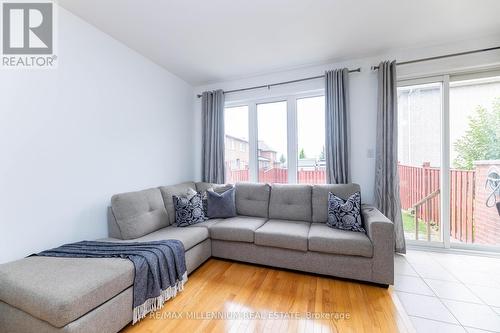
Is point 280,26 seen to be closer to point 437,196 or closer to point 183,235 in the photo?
point 183,235

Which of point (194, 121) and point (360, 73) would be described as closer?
point (360, 73)

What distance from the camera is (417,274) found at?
2.26 meters

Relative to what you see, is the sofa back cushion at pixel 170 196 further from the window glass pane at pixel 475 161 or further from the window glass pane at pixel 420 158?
the window glass pane at pixel 475 161

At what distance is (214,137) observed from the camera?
366 centimetres

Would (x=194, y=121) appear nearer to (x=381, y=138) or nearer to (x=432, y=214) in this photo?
(x=381, y=138)

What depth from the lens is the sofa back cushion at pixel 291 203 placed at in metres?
2.82

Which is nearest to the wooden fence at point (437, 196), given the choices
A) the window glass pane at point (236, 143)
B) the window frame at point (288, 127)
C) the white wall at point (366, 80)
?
the white wall at point (366, 80)

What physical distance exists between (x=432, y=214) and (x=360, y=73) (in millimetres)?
2141

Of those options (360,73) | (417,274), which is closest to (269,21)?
(360,73)

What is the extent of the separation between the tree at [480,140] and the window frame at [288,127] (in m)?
1.87

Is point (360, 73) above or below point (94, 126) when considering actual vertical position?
above

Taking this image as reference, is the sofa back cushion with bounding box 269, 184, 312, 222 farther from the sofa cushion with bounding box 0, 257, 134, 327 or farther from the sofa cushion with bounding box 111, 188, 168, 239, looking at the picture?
the sofa cushion with bounding box 0, 257, 134, 327
